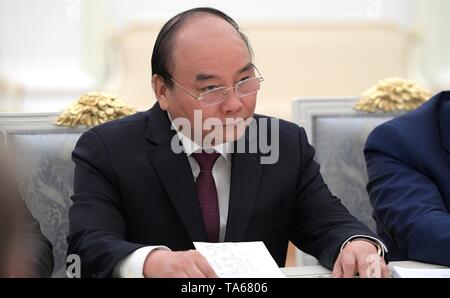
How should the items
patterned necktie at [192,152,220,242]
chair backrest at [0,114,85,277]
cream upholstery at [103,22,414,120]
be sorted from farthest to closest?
cream upholstery at [103,22,414,120]
chair backrest at [0,114,85,277]
patterned necktie at [192,152,220,242]

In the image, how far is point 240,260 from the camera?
4.24 feet

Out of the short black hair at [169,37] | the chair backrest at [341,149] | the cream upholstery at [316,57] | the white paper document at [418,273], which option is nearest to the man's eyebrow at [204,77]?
the short black hair at [169,37]

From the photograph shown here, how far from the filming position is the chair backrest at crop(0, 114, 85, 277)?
208 centimetres

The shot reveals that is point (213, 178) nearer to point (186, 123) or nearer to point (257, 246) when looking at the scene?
point (186, 123)

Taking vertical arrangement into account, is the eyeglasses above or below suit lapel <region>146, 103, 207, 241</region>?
above

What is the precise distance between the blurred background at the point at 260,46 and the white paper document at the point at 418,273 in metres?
3.05

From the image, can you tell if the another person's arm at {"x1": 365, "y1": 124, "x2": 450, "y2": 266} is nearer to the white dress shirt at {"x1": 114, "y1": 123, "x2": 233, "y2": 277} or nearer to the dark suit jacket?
the dark suit jacket

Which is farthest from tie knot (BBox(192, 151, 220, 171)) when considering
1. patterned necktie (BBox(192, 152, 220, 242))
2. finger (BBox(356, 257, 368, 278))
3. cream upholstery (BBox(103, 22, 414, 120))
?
cream upholstery (BBox(103, 22, 414, 120))

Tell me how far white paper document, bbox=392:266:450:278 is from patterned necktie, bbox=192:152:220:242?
473mm

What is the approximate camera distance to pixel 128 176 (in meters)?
1.72
